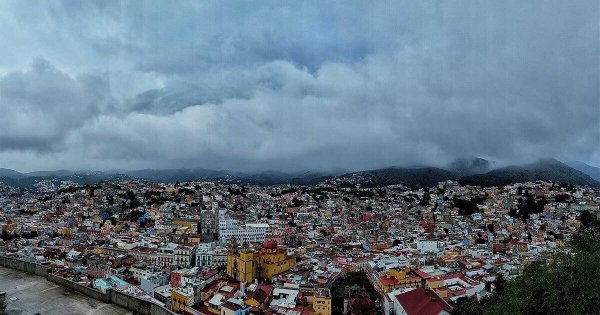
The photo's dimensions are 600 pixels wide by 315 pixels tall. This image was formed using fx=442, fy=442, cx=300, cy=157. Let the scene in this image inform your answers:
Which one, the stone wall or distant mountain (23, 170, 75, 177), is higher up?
distant mountain (23, 170, 75, 177)

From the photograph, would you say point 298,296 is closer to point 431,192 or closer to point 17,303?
point 17,303

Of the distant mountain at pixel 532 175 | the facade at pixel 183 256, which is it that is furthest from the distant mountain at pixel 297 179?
the facade at pixel 183 256

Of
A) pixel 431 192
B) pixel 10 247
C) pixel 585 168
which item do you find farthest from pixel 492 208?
pixel 585 168

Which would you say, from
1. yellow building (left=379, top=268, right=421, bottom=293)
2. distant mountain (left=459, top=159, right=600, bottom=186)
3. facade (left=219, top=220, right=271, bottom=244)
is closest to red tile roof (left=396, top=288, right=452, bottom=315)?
yellow building (left=379, top=268, right=421, bottom=293)

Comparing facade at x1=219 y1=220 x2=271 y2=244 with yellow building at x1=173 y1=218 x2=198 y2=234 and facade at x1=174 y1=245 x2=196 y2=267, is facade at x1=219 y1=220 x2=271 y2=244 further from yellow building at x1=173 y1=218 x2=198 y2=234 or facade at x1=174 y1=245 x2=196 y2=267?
facade at x1=174 y1=245 x2=196 y2=267

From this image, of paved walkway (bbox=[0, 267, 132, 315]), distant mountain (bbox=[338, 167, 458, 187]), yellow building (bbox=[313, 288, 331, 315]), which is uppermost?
distant mountain (bbox=[338, 167, 458, 187])

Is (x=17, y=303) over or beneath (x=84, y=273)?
over

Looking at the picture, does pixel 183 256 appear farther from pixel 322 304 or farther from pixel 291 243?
pixel 322 304
